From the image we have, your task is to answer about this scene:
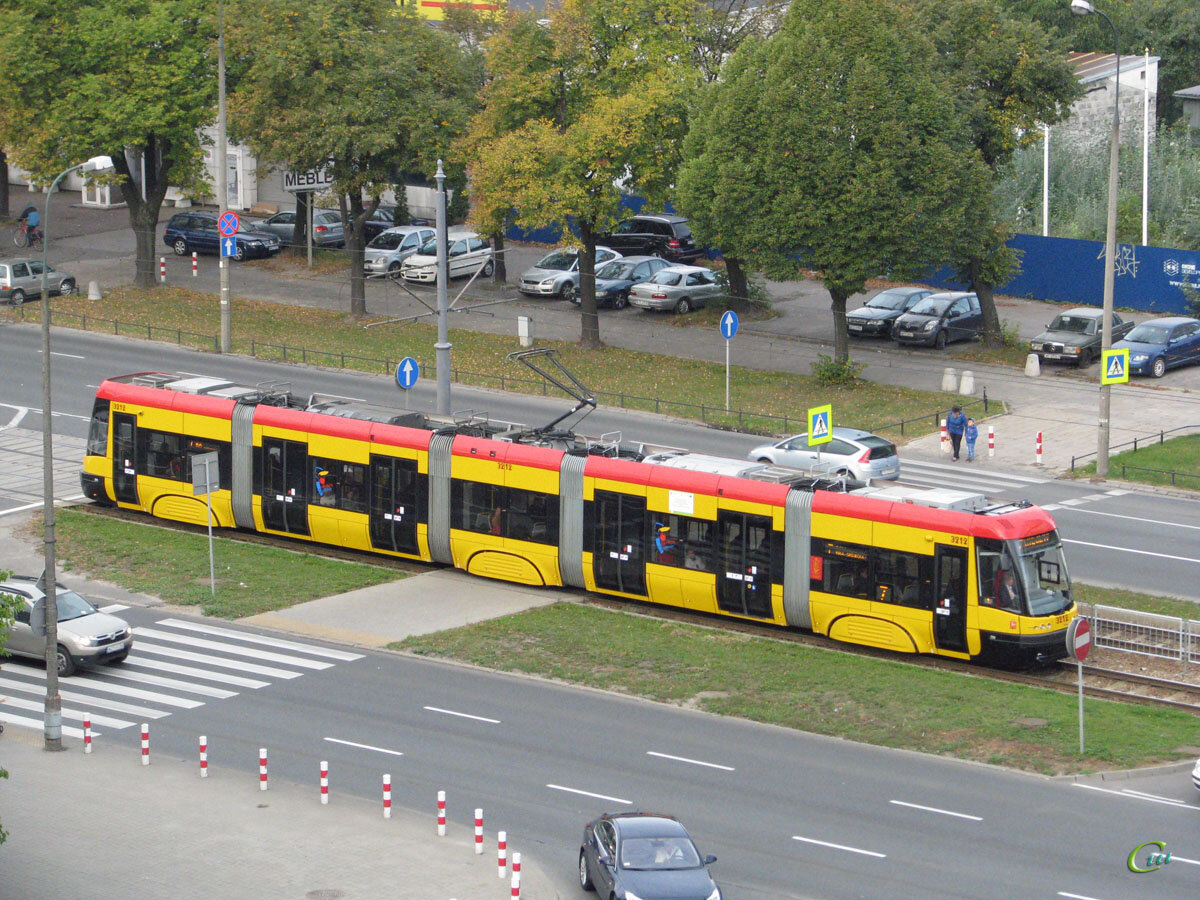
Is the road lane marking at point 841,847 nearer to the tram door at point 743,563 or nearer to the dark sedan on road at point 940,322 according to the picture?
the tram door at point 743,563

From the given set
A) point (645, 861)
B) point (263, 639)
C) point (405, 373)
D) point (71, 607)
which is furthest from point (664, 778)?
Answer: point (405, 373)

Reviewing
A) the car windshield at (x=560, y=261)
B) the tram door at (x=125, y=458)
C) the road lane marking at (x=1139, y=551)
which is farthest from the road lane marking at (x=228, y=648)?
the car windshield at (x=560, y=261)

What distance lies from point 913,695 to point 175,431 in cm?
1783

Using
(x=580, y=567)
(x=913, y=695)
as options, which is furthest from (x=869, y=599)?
(x=580, y=567)

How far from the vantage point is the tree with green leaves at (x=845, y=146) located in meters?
45.6

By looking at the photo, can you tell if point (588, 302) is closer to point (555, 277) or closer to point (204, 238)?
point (555, 277)

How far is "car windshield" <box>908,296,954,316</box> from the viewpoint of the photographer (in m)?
54.0

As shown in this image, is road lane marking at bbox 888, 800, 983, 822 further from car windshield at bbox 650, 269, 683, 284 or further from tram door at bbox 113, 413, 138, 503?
car windshield at bbox 650, 269, 683, 284

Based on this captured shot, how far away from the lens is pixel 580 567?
102 feet

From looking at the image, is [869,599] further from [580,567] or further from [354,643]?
[354,643]

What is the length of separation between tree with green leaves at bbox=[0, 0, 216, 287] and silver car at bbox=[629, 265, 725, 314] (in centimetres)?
1686

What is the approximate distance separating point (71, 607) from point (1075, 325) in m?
35.8

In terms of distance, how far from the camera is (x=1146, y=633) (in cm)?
2711

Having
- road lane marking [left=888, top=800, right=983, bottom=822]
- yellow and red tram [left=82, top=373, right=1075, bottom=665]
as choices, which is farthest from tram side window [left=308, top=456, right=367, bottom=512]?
road lane marking [left=888, top=800, right=983, bottom=822]
